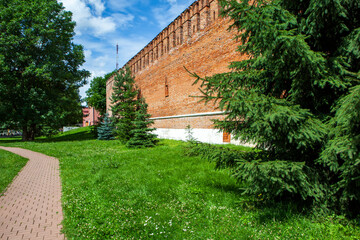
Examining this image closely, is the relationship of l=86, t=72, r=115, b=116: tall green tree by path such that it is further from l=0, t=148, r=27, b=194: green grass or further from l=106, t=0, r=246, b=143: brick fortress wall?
l=0, t=148, r=27, b=194: green grass

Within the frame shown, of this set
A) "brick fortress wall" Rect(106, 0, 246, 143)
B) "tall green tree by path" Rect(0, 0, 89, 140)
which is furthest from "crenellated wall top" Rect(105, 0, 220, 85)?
"tall green tree by path" Rect(0, 0, 89, 140)

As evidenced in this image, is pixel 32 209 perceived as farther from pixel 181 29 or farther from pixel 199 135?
pixel 181 29

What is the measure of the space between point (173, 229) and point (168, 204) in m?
0.91

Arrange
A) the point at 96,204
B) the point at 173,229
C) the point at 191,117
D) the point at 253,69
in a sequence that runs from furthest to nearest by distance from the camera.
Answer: the point at 191,117
the point at 96,204
the point at 253,69
the point at 173,229

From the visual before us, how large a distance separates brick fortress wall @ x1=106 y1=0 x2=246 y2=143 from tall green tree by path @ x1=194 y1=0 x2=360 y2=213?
658cm

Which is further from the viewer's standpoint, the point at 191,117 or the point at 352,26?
the point at 191,117

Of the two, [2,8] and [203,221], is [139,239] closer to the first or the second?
[203,221]

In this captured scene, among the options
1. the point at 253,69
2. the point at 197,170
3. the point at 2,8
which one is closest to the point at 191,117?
the point at 197,170

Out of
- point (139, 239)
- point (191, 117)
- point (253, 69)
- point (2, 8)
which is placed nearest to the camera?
→ point (139, 239)

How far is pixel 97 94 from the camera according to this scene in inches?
1939

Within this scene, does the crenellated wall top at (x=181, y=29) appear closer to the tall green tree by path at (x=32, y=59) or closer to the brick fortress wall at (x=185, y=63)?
the brick fortress wall at (x=185, y=63)

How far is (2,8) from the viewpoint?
20.5 m

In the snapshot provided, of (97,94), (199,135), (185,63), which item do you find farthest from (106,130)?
(97,94)

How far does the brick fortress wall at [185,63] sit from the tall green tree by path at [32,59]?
828 cm
